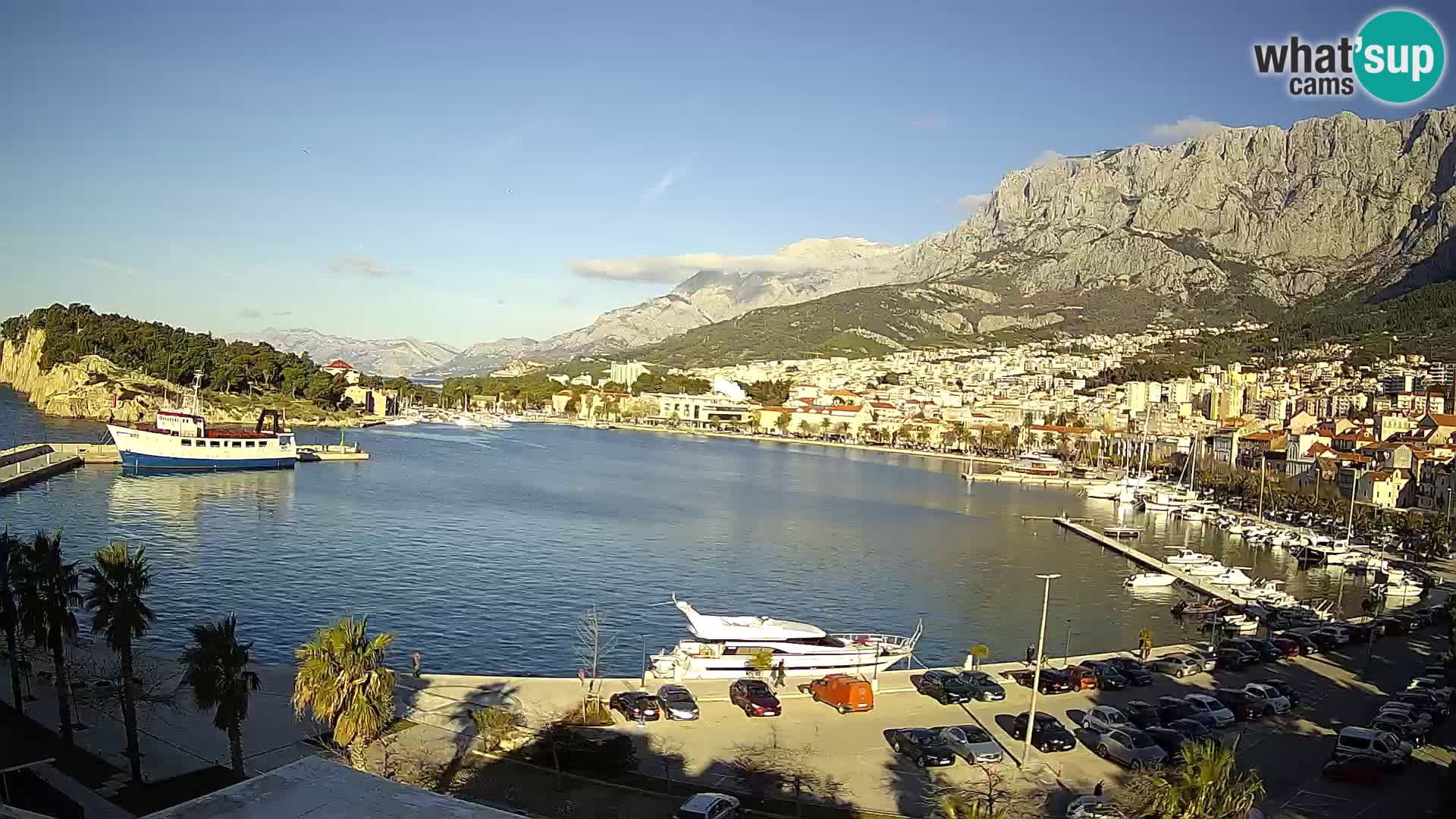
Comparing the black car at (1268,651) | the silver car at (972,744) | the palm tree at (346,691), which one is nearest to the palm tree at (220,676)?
the palm tree at (346,691)

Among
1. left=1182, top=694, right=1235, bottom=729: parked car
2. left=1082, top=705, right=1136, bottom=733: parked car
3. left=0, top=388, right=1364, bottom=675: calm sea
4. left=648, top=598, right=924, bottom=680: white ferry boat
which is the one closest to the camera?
left=1082, top=705, right=1136, bottom=733: parked car

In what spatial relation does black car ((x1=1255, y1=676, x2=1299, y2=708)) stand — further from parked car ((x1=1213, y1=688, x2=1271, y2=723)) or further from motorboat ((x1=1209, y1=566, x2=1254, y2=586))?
motorboat ((x1=1209, y1=566, x2=1254, y2=586))

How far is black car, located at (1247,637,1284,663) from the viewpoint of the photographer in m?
22.7

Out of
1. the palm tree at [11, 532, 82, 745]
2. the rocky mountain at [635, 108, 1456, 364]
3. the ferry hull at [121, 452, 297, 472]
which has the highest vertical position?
the rocky mountain at [635, 108, 1456, 364]

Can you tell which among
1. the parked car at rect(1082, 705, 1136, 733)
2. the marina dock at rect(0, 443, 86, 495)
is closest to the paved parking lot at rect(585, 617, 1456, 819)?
the parked car at rect(1082, 705, 1136, 733)

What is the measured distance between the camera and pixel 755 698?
1694cm

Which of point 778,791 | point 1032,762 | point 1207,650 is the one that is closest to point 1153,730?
point 1032,762

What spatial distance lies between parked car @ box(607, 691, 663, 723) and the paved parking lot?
0.80ft

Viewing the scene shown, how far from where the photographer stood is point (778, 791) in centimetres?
1316

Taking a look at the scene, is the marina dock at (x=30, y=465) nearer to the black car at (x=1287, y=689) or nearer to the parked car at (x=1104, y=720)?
the parked car at (x=1104, y=720)

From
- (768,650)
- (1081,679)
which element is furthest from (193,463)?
(1081,679)

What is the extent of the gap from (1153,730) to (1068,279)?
195727mm

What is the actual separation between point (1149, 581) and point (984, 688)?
20601mm

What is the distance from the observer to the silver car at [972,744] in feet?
47.4
